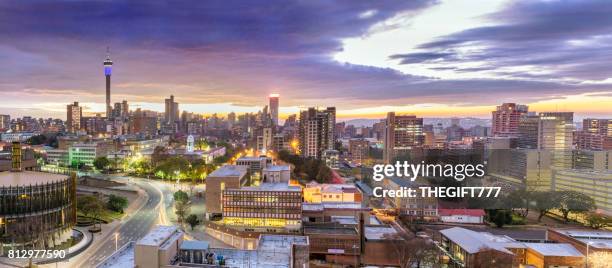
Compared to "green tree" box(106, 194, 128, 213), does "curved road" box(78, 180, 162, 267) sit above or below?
below

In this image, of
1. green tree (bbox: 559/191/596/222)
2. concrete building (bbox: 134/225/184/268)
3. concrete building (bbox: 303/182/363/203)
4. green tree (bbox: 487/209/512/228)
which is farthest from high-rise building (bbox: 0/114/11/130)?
green tree (bbox: 559/191/596/222)

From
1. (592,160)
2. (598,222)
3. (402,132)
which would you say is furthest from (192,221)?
(402,132)

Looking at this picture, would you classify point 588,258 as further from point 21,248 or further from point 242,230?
point 21,248

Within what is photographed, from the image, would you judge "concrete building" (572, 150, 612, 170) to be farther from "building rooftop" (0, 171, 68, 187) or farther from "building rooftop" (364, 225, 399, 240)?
"building rooftop" (0, 171, 68, 187)

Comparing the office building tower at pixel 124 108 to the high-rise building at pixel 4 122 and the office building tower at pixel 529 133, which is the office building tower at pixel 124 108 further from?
the office building tower at pixel 529 133

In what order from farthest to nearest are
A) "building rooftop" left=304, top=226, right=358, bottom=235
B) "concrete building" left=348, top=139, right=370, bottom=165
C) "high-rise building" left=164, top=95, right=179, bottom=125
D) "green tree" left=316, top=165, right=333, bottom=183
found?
"high-rise building" left=164, top=95, right=179, bottom=125 → "concrete building" left=348, top=139, right=370, bottom=165 → "green tree" left=316, top=165, right=333, bottom=183 → "building rooftop" left=304, top=226, right=358, bottom=235

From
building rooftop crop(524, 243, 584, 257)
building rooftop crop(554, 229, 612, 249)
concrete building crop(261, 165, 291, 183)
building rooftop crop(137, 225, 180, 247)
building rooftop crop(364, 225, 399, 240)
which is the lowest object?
building rooftop crop(364, 225, 399, 240)
